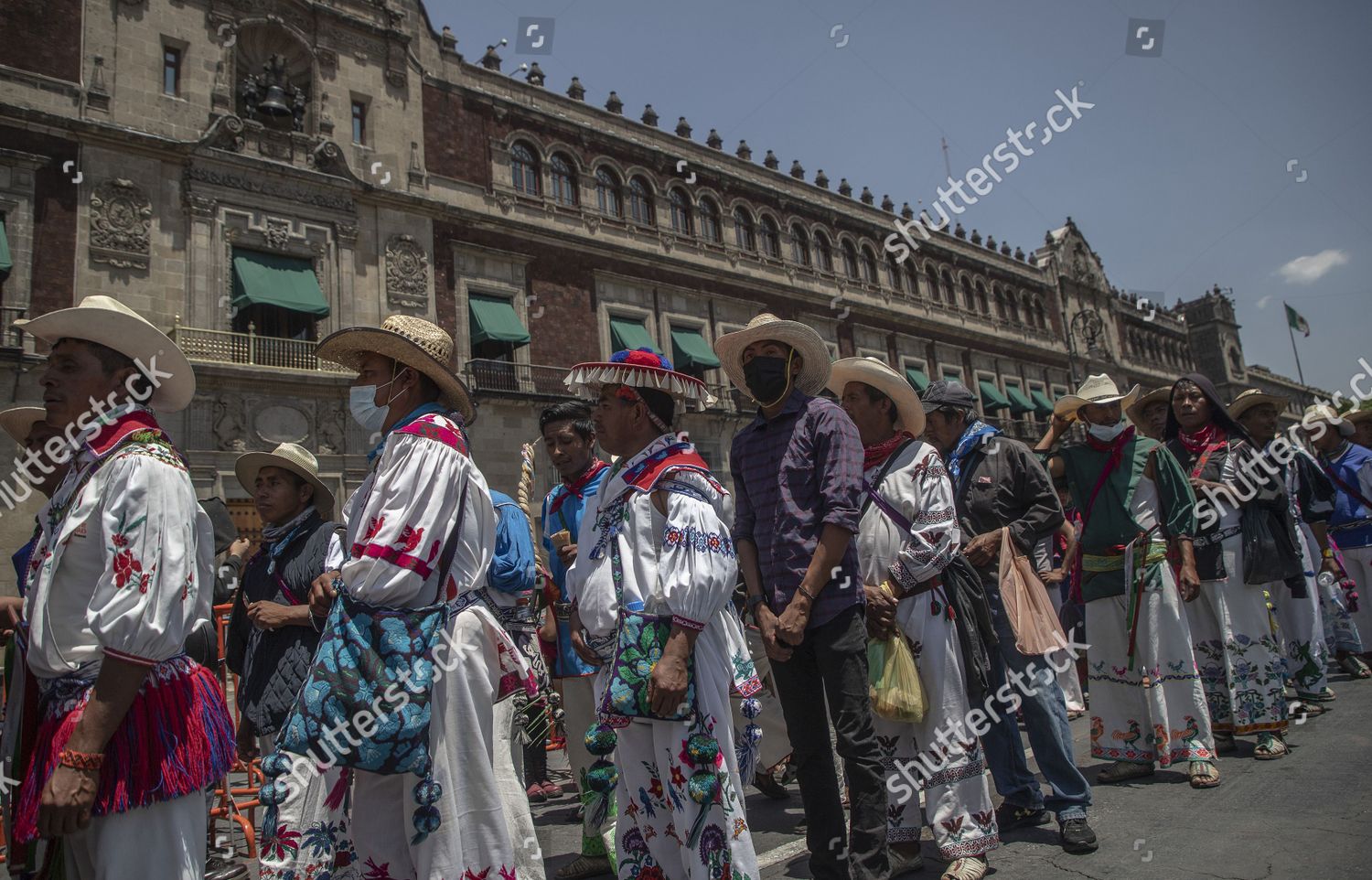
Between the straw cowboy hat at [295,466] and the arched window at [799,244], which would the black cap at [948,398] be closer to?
the straw cowboy hat at [295,466]

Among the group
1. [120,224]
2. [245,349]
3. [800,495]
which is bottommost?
[800,495]

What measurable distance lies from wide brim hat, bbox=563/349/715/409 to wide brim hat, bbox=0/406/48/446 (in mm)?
3026

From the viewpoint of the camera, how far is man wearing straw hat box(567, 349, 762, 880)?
2.58 meters

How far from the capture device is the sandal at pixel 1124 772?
445 cm

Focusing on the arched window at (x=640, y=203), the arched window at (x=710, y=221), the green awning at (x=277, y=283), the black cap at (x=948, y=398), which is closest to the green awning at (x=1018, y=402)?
the arched window at (x=710, y=221)

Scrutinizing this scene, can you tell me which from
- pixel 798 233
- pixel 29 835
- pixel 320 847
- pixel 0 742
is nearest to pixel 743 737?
pixel 320 847

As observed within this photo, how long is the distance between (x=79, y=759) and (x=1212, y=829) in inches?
164

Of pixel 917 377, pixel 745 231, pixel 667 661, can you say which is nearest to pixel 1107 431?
pixel 667 661

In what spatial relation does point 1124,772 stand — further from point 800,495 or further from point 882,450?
point 800,495

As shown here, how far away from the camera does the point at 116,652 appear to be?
2.23m

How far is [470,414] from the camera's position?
10.4ft

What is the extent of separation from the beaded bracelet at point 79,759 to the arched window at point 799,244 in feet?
87.2

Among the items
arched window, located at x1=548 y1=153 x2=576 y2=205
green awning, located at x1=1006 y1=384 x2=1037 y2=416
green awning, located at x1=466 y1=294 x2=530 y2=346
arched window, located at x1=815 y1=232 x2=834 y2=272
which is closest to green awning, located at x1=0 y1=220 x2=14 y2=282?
green awning, located at x1=466 y1=294 x2=530 y2=346

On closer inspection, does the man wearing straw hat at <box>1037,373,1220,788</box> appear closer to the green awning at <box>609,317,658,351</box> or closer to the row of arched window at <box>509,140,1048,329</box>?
the green awning at <box>609,317,658,351</box>
